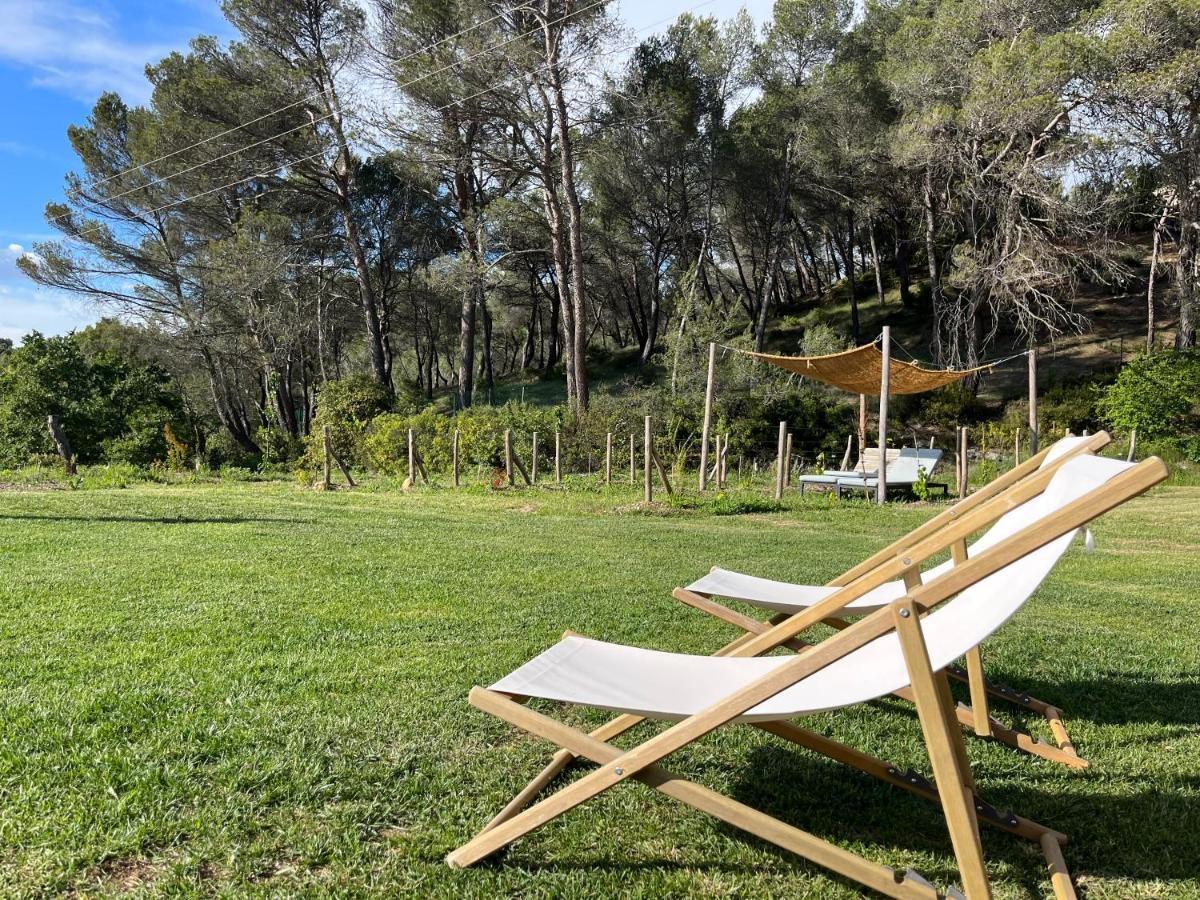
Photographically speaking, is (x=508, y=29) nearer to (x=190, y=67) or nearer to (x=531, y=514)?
(x=190, y=67)

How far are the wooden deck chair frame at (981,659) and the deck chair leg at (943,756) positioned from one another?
0.80 meters

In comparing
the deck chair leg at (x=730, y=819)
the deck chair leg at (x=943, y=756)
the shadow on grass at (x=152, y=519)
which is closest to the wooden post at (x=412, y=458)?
the shadow on grass at (x=152, y=519)

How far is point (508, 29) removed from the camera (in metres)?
18.2

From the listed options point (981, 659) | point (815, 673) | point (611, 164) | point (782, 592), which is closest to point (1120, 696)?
point (981, 659)

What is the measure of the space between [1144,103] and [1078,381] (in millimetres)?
6482

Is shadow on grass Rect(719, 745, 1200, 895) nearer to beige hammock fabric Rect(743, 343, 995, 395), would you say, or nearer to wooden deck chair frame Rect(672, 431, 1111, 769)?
wooden deck chair frame Rect(672, 431, 1111, 769)

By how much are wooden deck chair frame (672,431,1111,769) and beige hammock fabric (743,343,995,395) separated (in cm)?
870

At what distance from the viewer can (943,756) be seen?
4.82 feet

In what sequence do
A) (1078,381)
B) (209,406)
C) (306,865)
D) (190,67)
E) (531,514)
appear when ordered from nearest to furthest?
1. (306,865)
2. (531,514)
3. (1078,381)
4. (190,67)
5. (209,406)

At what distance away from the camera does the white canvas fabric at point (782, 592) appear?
2632 mm

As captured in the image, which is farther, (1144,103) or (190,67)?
(190,67)

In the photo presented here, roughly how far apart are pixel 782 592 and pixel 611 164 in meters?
24.4

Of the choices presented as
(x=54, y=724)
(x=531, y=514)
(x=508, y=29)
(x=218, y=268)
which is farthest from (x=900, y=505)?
(x=218, y=268)

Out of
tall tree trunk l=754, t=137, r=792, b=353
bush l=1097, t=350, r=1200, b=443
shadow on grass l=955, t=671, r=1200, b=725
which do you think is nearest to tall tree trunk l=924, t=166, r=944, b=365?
bush l=1097, t=350, r=1200, b=443
